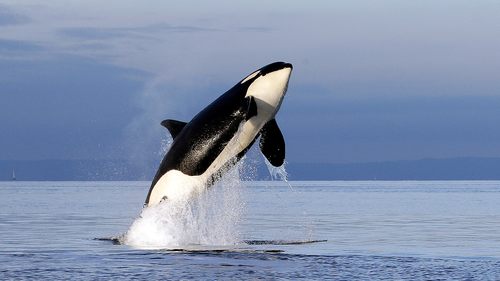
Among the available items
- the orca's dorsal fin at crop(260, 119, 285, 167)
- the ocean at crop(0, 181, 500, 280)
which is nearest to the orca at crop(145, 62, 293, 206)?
the orca's dorsal fin at crop(260, 119, 285, 167)

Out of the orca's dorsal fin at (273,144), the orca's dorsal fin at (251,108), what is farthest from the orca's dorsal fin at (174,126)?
the orca's dorsal fin at (273,144)

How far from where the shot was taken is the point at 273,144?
15.8 metres

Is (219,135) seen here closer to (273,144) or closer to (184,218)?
(273,144)

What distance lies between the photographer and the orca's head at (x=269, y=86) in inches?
583

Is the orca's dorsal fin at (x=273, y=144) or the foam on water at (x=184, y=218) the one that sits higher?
the orca's dorsal fin at (x=273, y=144)

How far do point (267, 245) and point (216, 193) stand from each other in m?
1.78

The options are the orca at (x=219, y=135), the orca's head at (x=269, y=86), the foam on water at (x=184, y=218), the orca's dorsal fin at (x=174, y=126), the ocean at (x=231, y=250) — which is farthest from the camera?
the orca's dorsal fin at (x=174, y=126)

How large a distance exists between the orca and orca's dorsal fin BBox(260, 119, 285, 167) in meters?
0.37

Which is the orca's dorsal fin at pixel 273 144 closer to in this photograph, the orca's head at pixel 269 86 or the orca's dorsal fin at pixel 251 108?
the orca's head at pixel 269 86

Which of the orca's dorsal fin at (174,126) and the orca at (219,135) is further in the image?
the orca's dorsal fin at (174,126)

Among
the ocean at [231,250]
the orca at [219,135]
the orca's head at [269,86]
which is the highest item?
the orca's head at [269,86]

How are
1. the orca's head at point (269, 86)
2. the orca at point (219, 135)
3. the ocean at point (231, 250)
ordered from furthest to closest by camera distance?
the orca's head at point (269, 86) < the orca at point (219, 135) < the ocean at point (231, 250)

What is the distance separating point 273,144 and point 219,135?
1.78 metres

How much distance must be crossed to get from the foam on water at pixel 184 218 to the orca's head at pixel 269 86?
163 cm
